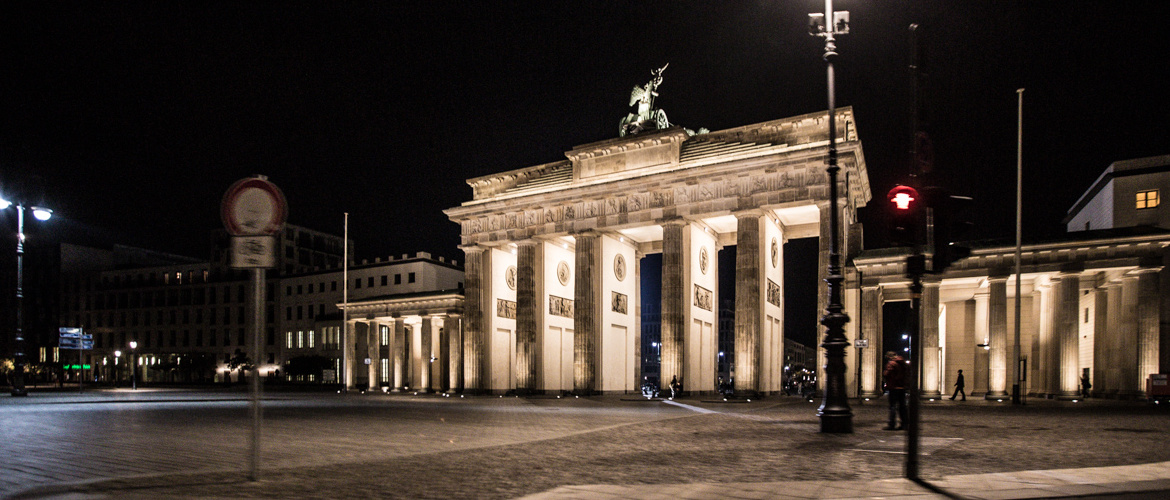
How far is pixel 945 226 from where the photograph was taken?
8.82 metres

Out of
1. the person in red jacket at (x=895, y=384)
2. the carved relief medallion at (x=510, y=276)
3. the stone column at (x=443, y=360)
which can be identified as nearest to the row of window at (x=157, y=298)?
the stone column at (x=443, y=360)

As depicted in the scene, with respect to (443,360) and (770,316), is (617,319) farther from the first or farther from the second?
(443,360)

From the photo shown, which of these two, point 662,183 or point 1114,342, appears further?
point 662,183

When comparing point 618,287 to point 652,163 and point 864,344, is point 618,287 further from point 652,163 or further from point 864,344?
point 864,344

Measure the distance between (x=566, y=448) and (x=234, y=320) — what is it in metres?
92.2

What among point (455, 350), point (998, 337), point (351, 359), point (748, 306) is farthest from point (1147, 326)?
point (351, 359)

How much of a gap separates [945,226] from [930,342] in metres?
31.3

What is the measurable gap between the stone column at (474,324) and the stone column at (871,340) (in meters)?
24.6

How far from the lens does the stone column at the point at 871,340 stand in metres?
37.4

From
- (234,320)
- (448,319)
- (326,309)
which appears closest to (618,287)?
(448,319)

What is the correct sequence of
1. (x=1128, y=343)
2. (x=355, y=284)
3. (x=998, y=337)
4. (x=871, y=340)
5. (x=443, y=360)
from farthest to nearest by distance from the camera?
(x=355, y=284) → (x=443, y=360) → (x=871, y=340) → (x=998, y=337) → (x=1128, y=343)

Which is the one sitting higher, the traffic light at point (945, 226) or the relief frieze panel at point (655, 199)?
the relief frieze panel at point (655, 199)

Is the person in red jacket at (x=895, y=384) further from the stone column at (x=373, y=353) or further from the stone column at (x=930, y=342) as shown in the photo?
the stone column at (x=373, y=353)

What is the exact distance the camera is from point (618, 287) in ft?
160
